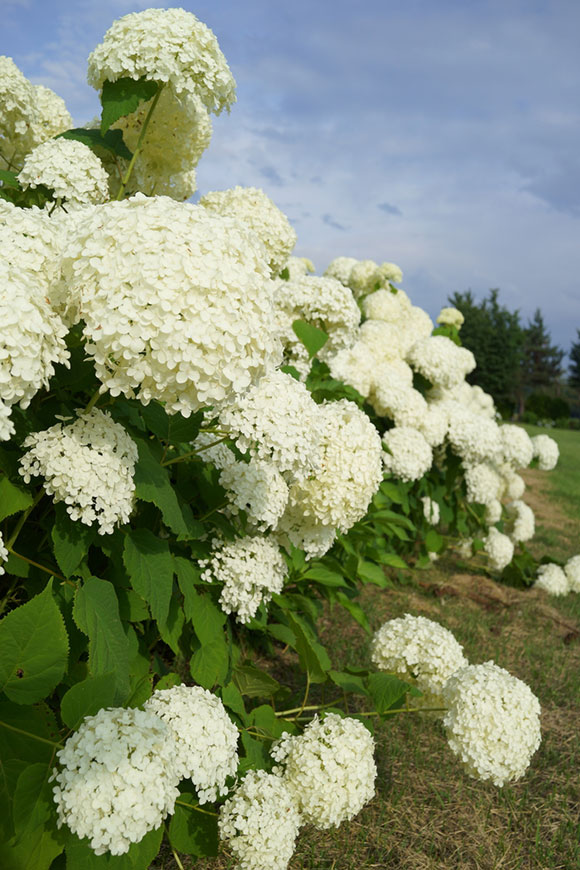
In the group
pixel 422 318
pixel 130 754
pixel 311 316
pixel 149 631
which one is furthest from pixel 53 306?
pixel 422 318

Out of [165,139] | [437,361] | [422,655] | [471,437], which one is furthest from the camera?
[437,361]

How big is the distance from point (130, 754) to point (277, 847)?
831 mm

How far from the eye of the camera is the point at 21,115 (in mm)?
3080

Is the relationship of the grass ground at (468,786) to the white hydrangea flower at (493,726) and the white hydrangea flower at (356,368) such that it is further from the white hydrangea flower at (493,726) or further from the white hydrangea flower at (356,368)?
the white hydrangea flower at (356,368)

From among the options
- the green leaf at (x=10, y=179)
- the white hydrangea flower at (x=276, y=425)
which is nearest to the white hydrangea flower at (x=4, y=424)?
the white hydrangea flower at (x=276, y=425)

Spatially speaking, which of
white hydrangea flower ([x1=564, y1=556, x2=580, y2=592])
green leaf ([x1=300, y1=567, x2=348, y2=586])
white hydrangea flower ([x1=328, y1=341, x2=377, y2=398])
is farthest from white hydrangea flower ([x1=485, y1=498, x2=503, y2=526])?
green leaf ([x1=300, y1=567, x2=348, y2=586])

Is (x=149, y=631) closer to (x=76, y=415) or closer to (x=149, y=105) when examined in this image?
(x=76, y=415)

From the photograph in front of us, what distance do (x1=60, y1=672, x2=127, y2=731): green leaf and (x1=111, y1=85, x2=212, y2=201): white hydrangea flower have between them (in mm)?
2081

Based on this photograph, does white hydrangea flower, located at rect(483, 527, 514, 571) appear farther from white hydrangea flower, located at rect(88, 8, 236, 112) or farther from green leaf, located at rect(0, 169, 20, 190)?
green leaf, located at rect(0, 169, 20, 190)

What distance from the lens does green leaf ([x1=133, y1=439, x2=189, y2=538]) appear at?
6.21 ft

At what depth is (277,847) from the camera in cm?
A: 215

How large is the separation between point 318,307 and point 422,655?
174 cm

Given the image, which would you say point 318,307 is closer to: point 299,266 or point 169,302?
point 169,302

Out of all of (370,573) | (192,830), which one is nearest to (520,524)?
(370,573)
